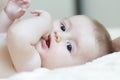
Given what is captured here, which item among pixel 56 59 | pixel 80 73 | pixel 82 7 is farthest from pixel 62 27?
pixel 82 7

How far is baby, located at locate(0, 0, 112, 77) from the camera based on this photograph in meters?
1.00

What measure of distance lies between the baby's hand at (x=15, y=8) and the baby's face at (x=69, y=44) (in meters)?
0.15

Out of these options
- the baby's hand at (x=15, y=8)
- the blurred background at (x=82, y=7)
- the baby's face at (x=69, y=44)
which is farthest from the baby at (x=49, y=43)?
the blurred background at (x=82, y=7)

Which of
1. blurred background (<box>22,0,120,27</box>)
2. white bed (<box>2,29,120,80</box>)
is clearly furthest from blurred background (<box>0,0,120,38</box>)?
white bed (<box>2,29,120,80</box>)

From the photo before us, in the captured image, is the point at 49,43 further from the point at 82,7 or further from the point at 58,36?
the point at 82,7

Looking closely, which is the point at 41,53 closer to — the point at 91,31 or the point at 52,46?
the point at 52,46

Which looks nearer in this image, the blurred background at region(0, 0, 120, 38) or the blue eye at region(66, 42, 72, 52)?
the blue eye at region(66, 42, 72, 52)

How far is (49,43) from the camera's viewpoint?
1094 mm

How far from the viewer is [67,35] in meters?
1.13

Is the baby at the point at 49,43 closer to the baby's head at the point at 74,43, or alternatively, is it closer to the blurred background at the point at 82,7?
the baby's head at the point at 74,43

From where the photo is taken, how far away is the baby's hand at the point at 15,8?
122 cm

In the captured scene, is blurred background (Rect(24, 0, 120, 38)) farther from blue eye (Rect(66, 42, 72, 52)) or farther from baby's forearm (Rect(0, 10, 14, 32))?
blue eye (Rect(66, 42, 72, 52))

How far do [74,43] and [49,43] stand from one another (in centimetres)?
9

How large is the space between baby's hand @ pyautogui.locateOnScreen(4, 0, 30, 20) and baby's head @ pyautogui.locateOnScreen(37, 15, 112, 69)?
0.49 feet
